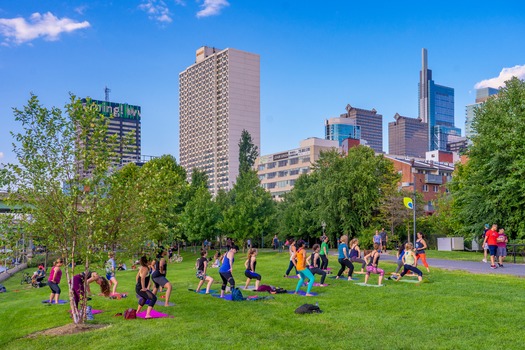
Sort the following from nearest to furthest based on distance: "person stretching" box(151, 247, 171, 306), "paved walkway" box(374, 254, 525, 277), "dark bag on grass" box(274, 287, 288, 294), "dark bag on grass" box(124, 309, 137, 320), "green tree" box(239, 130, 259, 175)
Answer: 1. "dark bag on grass" box(124, 309, 137, 320)
2. "person stretching" box(151, 247, 171, 306)
3. "dark bag on grass" box(274, 287, 288, 294)
4. "paved walkway" box(374, 254, 525, 277)
5. "green tree" box(239, 130, 259, 175)

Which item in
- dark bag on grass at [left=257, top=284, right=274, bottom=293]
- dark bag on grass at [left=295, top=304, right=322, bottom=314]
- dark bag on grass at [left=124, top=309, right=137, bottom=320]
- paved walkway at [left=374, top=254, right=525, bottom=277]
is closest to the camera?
dark bag on grass at [left=295, top=304, right=322, bottom=314]

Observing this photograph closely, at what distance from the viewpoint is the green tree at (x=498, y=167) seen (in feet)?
113

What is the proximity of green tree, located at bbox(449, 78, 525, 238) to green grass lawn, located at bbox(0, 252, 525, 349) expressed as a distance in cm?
1639

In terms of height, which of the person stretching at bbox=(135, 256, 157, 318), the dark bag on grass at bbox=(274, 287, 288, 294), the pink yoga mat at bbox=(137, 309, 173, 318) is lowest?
the pink yoga mat at bbox=(137, 309, 173, 318)

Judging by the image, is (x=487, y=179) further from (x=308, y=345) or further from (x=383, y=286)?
(x=308, y=345)

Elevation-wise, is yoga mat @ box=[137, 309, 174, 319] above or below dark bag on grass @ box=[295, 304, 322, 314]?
below

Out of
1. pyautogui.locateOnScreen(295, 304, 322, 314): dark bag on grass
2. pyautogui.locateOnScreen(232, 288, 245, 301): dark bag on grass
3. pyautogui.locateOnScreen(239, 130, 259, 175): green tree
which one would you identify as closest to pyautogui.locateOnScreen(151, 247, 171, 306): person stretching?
pyautogui.locateOnScreen(232, 288, 245, 301): dark bag on grass

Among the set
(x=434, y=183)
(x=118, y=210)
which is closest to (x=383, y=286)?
(x=118, y=210)

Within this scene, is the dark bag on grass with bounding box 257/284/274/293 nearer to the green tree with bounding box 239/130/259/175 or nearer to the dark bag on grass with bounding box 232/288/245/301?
the dark bag on grass with bounding box 232/288/245/301

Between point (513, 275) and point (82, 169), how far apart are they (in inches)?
746

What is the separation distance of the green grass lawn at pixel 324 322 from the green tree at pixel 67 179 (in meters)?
2.49

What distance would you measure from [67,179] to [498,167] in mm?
30439

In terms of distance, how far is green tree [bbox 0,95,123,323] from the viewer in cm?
1508

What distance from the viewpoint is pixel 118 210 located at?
15828 millimetres
